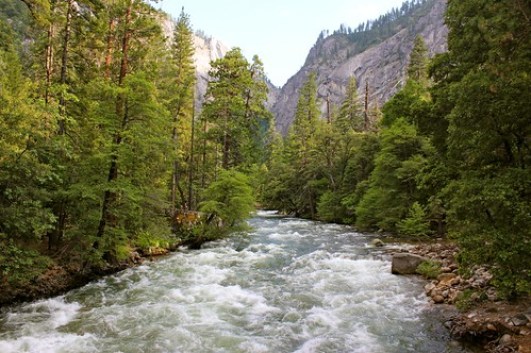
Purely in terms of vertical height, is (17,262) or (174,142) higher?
(174,142)

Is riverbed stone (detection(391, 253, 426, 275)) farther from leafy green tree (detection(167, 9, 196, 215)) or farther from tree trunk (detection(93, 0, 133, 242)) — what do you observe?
leafy green tree (detection(167, 9, 196, 215))

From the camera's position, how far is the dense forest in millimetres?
7730

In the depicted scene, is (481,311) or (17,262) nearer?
(481,311)

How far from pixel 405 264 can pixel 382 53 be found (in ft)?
524

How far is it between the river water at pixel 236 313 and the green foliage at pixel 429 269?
619 mm

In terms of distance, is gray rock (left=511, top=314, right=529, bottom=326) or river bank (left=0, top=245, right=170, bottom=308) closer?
gray rock (left=511, top=314, right=529, bottom=326)

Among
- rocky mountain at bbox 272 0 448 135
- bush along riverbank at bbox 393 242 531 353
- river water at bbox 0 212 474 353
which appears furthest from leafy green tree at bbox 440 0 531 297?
rocky mountain at bbox 272 0 448 135

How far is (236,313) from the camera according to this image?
33.9ft

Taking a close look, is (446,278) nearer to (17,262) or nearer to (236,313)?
(236,313)

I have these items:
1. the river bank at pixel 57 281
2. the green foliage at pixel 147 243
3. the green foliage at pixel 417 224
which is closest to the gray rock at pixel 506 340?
the river bank at pixel 57 281

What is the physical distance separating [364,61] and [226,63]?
152 metres

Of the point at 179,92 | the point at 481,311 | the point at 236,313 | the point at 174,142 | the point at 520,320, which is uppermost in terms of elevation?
the point at 179,92

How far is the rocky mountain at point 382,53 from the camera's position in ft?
461

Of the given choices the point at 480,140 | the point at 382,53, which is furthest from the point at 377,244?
the point at 382,53
